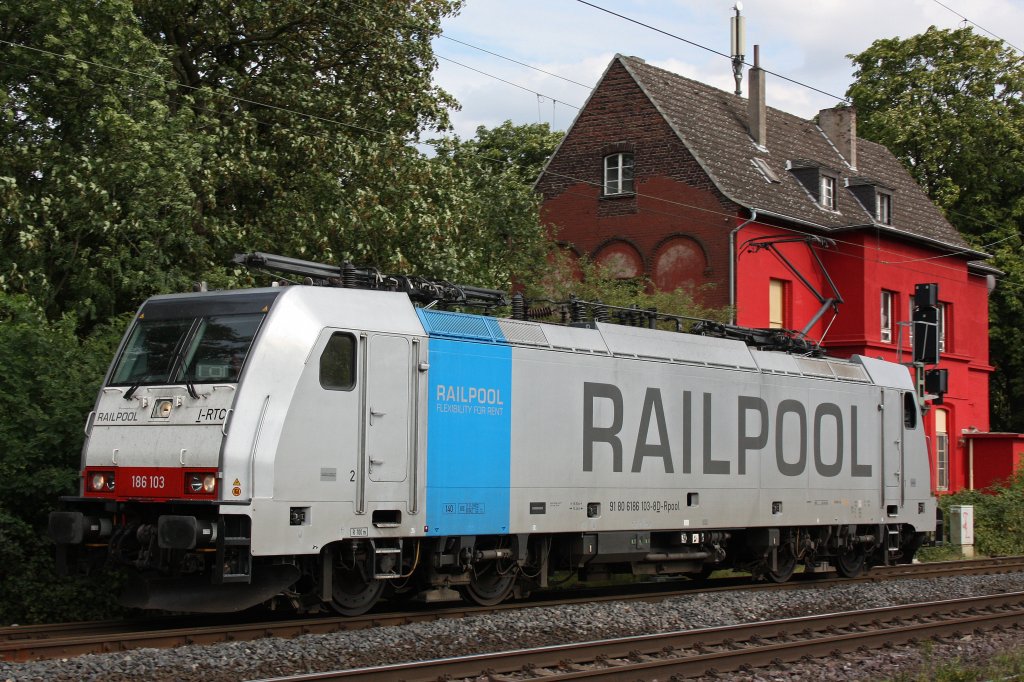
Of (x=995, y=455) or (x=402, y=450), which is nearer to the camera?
(x=402, y=450)

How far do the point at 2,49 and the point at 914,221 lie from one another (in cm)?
2881

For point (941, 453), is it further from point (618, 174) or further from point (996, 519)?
point (618, 174)

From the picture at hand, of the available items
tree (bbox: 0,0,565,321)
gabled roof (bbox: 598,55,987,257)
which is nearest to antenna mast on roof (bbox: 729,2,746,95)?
gabled roof (bbox: 598,55,987,257)

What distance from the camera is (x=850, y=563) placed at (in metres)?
20.0

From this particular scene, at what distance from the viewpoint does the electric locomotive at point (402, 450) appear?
11.6 m

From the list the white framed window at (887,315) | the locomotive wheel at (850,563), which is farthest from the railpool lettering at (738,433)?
the white framed window at (887,315)

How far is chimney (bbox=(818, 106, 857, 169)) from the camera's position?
137 ft

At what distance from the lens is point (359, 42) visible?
965 inches

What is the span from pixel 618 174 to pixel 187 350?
24255 mm

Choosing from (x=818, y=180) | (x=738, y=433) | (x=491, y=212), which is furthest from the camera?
(x=818, y=180)

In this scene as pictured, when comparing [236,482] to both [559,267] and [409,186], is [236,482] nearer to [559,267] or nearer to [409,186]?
[409,186]

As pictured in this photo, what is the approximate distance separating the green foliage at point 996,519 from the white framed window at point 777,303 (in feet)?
23.0

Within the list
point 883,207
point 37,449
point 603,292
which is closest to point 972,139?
point 883,207

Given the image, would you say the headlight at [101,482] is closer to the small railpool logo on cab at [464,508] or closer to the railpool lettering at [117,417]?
the railpool lettering at [117,417]
